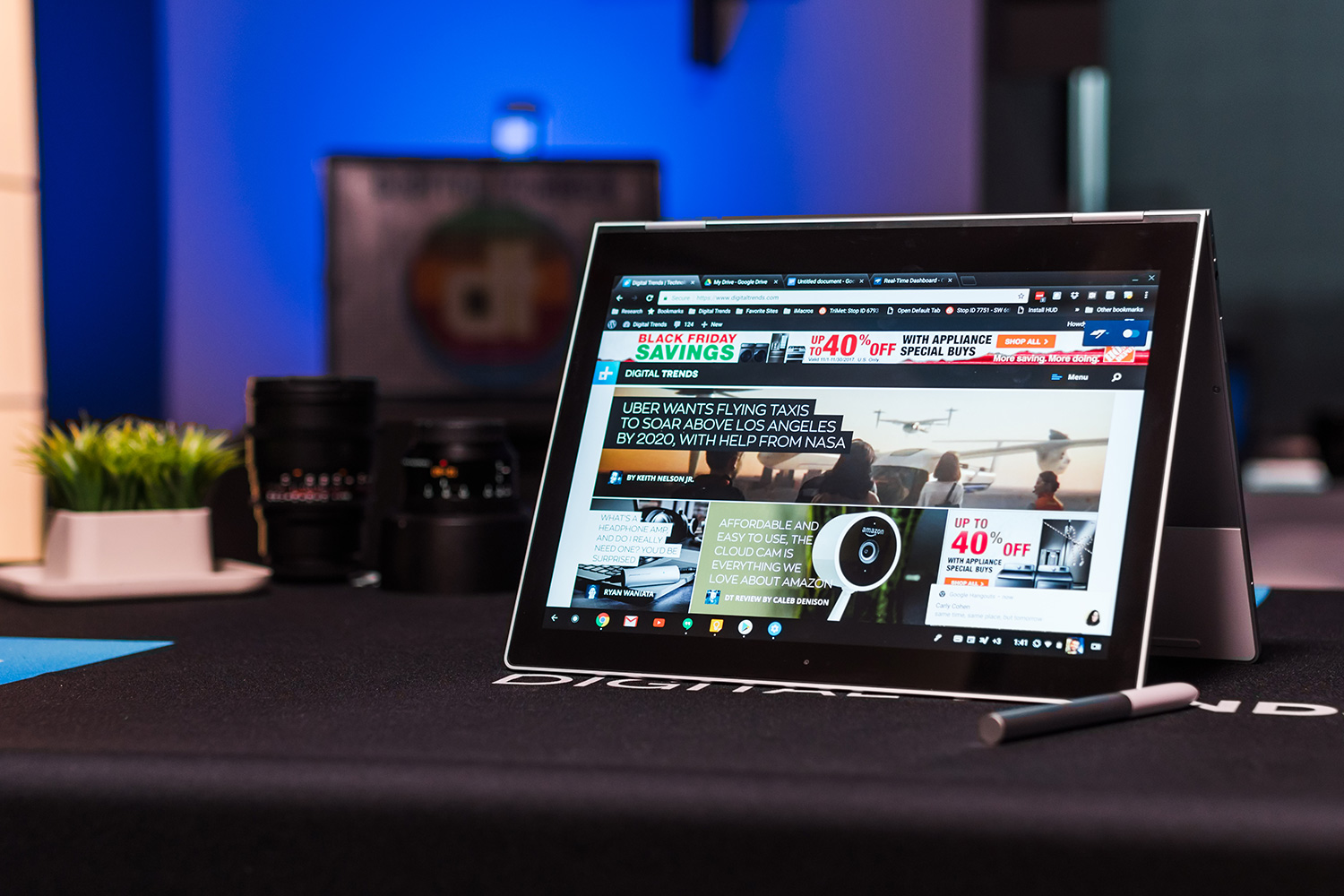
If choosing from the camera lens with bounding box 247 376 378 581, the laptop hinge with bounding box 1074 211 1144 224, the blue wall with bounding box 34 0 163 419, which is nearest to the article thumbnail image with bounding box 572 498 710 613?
the laptop hinge with bounding box 1074 211 1144 224

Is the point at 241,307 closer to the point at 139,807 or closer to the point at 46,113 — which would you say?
the point at 46,113

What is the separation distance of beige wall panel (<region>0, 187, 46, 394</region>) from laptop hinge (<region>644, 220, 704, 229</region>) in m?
2.75

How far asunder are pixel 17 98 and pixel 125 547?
102 inches

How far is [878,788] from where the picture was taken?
0.47 m

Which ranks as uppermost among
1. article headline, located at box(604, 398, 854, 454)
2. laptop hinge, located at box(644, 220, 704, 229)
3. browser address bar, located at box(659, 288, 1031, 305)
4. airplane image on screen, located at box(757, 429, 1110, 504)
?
laptop hinge, located at box(644, 220, 704, 229)

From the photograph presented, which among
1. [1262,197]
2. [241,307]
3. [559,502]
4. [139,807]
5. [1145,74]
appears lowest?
[139,807]

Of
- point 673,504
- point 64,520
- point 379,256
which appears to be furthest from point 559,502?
point 379,256

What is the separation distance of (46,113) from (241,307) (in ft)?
2.83

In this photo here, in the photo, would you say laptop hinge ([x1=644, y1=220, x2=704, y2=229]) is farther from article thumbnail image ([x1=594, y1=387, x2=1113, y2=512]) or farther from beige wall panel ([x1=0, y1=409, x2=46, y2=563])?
beige wall panel ([x1=0, y1=409, x2=46, y2=563])

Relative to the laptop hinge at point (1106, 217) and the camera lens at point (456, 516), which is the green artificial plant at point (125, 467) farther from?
the laptop hinge at point (1106, 217)

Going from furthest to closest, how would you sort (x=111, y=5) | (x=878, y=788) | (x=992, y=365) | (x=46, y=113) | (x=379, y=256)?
1. (x=379, y=256)
2. (x=111, y=5)
3. (x=46, y=113)
4. (x=992, y=365)
5. (x=878, y=788)

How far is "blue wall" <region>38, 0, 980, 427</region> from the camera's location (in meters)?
3.87

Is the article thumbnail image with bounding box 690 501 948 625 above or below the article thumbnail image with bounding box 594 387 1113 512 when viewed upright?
below

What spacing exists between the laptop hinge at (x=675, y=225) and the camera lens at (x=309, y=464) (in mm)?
390
